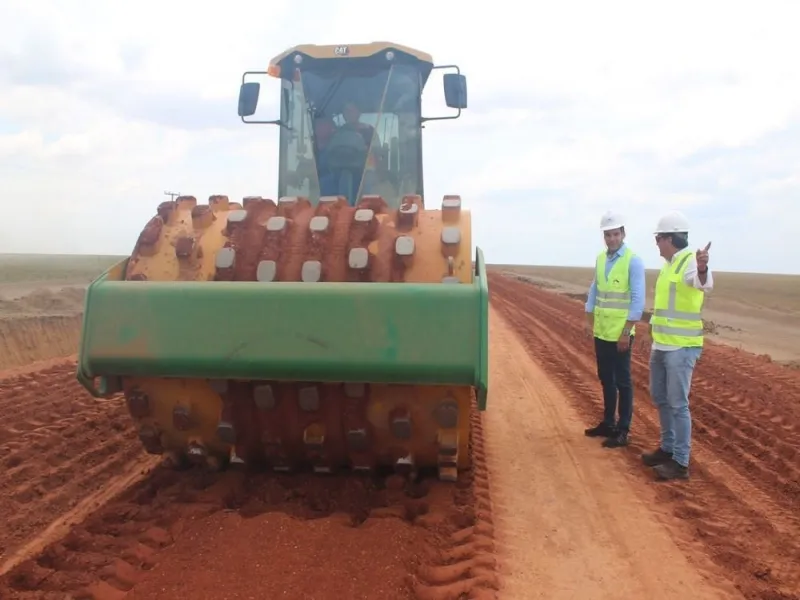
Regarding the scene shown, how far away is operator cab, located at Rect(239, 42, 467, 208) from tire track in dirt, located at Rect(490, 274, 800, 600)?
3162 millimetres

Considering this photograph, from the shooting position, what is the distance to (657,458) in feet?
17.5

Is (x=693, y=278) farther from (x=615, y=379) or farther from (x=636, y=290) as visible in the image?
(x=615, y=379)

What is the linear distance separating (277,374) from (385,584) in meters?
1.04

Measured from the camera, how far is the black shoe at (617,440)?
5.86 m

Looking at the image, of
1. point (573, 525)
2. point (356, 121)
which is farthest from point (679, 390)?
point (356, 121)

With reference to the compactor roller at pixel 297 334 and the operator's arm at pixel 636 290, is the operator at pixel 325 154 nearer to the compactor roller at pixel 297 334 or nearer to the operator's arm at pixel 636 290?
the compactor roller at pixel 297 334

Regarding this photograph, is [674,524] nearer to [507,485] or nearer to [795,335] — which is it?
[507,485]

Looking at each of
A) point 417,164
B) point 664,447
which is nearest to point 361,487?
point 664,447

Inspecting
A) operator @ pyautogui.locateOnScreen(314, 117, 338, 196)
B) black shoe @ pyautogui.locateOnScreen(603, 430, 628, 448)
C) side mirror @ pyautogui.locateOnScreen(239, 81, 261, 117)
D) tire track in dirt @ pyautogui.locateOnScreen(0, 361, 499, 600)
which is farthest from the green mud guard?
side mirror @ pyautogui.locateOnScreen(239, 81, 261, 117)

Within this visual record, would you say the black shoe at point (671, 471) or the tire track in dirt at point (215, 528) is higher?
the tire track in dirt at point (215, 528)

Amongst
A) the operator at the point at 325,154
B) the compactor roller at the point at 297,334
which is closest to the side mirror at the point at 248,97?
the operator at the point at 325,154

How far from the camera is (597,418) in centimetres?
687

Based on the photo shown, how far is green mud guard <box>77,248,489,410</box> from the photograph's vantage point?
3.22 meters

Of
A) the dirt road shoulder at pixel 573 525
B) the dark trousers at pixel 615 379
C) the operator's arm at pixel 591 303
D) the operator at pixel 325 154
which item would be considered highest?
the operator at pixel 325 154
